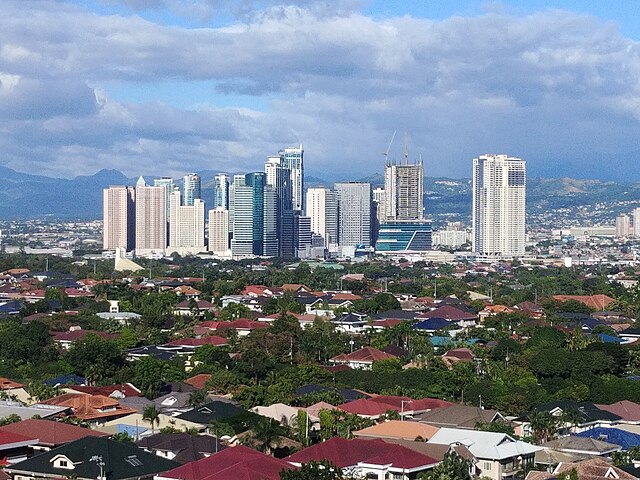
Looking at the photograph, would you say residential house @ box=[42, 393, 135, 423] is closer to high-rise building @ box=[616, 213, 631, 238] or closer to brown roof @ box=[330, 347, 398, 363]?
brown roof @ box=[330, 347, 398, 363]

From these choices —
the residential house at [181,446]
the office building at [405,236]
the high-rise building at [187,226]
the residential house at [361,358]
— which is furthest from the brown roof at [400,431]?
the high-rise building at [187,226]

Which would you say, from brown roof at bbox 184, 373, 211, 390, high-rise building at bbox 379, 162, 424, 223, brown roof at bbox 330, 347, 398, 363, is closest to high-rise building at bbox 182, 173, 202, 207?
high-rise building at bbox 379, 162, 424, 223

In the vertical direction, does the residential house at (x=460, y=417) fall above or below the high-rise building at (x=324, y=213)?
below

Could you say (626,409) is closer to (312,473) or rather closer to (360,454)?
(360,454)

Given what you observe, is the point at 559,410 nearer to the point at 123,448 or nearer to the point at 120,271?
the point at 123,448

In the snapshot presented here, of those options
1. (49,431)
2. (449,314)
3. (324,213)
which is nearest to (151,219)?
(324,213)

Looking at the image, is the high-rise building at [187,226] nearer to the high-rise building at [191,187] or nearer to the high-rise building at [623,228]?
the high-rise building at [191,187]
